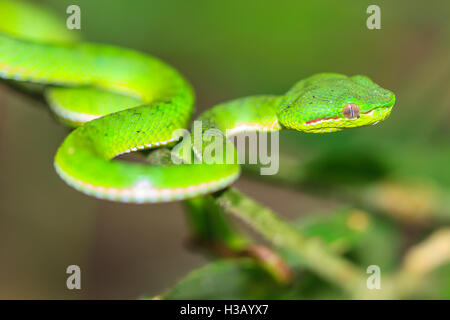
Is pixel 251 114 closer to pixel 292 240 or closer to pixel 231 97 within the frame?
pixel 292 240

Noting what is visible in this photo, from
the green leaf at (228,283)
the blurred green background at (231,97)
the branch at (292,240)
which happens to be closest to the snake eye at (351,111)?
the branch at (292,240)

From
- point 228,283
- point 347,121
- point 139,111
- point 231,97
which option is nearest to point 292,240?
point 228,283

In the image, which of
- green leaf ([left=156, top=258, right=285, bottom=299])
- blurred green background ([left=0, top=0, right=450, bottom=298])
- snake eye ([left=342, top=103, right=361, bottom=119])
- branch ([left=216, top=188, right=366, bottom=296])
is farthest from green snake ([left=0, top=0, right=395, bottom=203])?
blurred green background ([left=0, top=0, right=450, bottom=298])

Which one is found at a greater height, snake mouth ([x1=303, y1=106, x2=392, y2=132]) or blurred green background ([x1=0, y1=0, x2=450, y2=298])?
blurred green background ([x1=0, y1=0, x2=450, y2=298])

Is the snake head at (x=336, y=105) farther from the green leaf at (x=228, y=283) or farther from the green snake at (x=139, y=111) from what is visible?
the green leaf at (x=228, y=283)

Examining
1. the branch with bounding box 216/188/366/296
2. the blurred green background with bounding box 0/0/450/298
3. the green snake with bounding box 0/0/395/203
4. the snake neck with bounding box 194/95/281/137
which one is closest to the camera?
the green snake with bounding box 0/0/395/203

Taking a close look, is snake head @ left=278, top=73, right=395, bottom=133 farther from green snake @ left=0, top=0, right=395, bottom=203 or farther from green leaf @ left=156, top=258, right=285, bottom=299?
green leaf @ left=156, top=258, right=285, bottom=299
